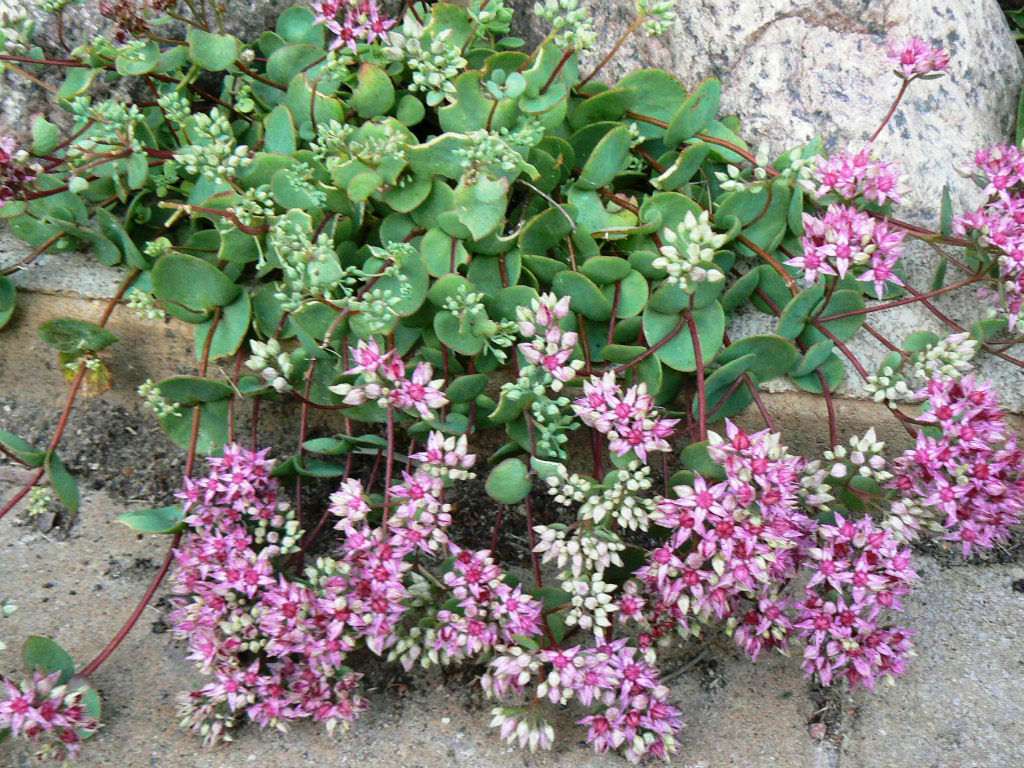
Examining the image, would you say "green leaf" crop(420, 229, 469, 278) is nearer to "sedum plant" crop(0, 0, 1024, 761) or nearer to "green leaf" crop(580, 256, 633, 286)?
"sedum plant" crop(0, 0, 1024, 761)

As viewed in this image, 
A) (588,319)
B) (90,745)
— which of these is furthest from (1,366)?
(588,319)

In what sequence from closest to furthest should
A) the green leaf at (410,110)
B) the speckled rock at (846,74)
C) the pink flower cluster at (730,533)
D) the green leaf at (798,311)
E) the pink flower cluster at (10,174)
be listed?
the pink flower cluster at (730,533) < the green leaf at (798,311) < the pink flower cluster at (10,174) < the green leaf at (410,110) < the speckled rock at (846,74)

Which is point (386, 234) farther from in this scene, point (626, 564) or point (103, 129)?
point (626, 564)

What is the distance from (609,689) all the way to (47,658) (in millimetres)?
1007

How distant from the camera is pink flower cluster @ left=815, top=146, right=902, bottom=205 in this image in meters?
1.87

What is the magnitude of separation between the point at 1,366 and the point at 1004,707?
7.42 feet

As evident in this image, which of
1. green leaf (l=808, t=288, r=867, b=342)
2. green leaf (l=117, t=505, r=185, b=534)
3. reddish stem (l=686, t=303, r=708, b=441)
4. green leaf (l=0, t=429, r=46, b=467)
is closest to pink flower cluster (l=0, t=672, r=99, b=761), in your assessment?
green leaf (l=117, t=505, r=185, b=534)

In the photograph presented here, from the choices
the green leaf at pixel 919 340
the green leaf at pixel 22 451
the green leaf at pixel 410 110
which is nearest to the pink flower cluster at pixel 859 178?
the green leaf at pixel 919 340

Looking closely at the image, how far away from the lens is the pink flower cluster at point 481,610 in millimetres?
1653

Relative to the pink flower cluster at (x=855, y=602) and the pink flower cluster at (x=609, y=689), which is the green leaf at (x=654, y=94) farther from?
the pink flower cluster at (x=609, y=689)

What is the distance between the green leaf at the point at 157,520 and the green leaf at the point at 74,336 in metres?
0.44

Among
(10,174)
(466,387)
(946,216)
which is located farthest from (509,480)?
(10,174)

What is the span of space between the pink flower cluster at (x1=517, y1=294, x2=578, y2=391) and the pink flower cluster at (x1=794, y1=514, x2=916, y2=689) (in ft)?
1.73

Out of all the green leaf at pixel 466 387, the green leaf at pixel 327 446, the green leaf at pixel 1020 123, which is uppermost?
the green leaf at pixel 1020 123
